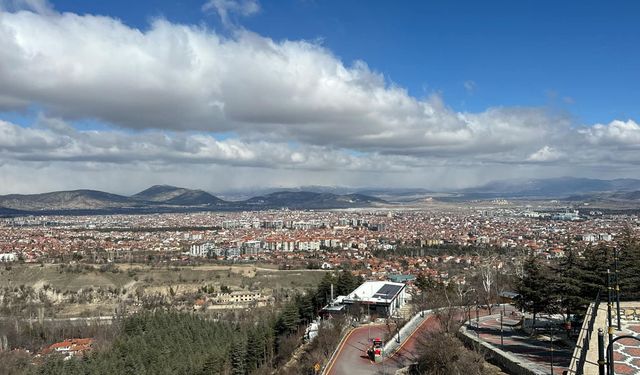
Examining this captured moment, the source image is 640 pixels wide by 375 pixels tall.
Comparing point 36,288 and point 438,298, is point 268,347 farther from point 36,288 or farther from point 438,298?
point 36,288

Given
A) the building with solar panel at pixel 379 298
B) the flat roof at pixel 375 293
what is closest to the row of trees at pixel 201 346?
the flat roof at pixel 375 293

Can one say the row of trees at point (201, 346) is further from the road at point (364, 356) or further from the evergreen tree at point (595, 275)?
the evergreen tree at point (595, 275)

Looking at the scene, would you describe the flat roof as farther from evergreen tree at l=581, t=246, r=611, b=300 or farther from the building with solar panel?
evergreen tree at l=581, t=246, r=611, b=300

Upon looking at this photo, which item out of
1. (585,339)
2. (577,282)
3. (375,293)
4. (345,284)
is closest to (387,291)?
(375,293)

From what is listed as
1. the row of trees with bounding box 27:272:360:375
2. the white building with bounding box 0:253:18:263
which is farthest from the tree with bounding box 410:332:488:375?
the white building with bounding box 0:253:18:263

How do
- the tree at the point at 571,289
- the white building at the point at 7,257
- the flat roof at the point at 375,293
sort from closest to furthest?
the tree at the point at 571,289 < the flat roof at the point at 375,293 < the white building at the point at 7,257

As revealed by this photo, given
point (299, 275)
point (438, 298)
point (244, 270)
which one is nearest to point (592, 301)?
point (438, 298)

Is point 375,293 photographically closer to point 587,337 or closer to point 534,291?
point 534,291
